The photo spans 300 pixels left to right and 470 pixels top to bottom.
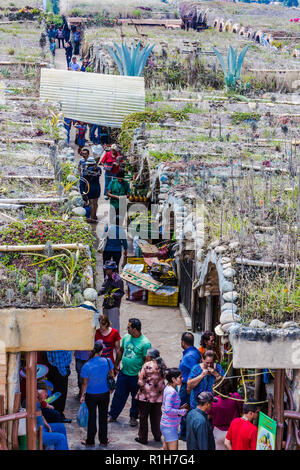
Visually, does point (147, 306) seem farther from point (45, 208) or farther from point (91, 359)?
point (91, 359)

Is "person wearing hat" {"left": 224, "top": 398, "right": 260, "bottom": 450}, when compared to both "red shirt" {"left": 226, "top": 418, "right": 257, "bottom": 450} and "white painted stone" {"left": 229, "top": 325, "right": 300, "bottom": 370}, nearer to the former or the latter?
"red shirt" {"left": 226, "top": 418, "right": 257, "bottom": 450}

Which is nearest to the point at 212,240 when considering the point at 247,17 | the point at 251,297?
the point at 251,297

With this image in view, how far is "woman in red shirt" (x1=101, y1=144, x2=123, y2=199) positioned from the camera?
49.4 ft

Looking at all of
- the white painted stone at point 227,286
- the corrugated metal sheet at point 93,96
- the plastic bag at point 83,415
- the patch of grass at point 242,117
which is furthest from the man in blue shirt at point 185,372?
the corrugated metal sheet at point 93,96

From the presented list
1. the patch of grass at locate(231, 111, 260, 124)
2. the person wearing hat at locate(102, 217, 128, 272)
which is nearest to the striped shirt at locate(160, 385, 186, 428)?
the person wearing hat at locate(102, 217, 128, 272)

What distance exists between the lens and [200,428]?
7.26 meters

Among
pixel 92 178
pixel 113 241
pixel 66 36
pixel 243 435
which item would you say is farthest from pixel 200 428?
pixel 66 36

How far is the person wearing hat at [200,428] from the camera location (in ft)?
23.9

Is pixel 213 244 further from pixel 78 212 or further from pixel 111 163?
pixel 111 163

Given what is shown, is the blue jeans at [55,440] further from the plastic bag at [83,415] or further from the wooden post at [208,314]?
the wooden post at [208,314]

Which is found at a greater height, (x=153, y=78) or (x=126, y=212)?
(x=153, y=78)

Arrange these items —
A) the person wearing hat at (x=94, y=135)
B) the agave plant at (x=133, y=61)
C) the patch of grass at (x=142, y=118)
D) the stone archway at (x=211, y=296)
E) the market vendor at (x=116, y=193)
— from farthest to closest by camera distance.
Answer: the agave plant at (x=133, y=61)
the person wearing hat at (x=94, y=135)
the patch of grass at (x=142, y=118)
the market vendor at (x=116, y=193)
the stone archway at (x=211, y=296)

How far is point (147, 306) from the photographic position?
12688 mm
